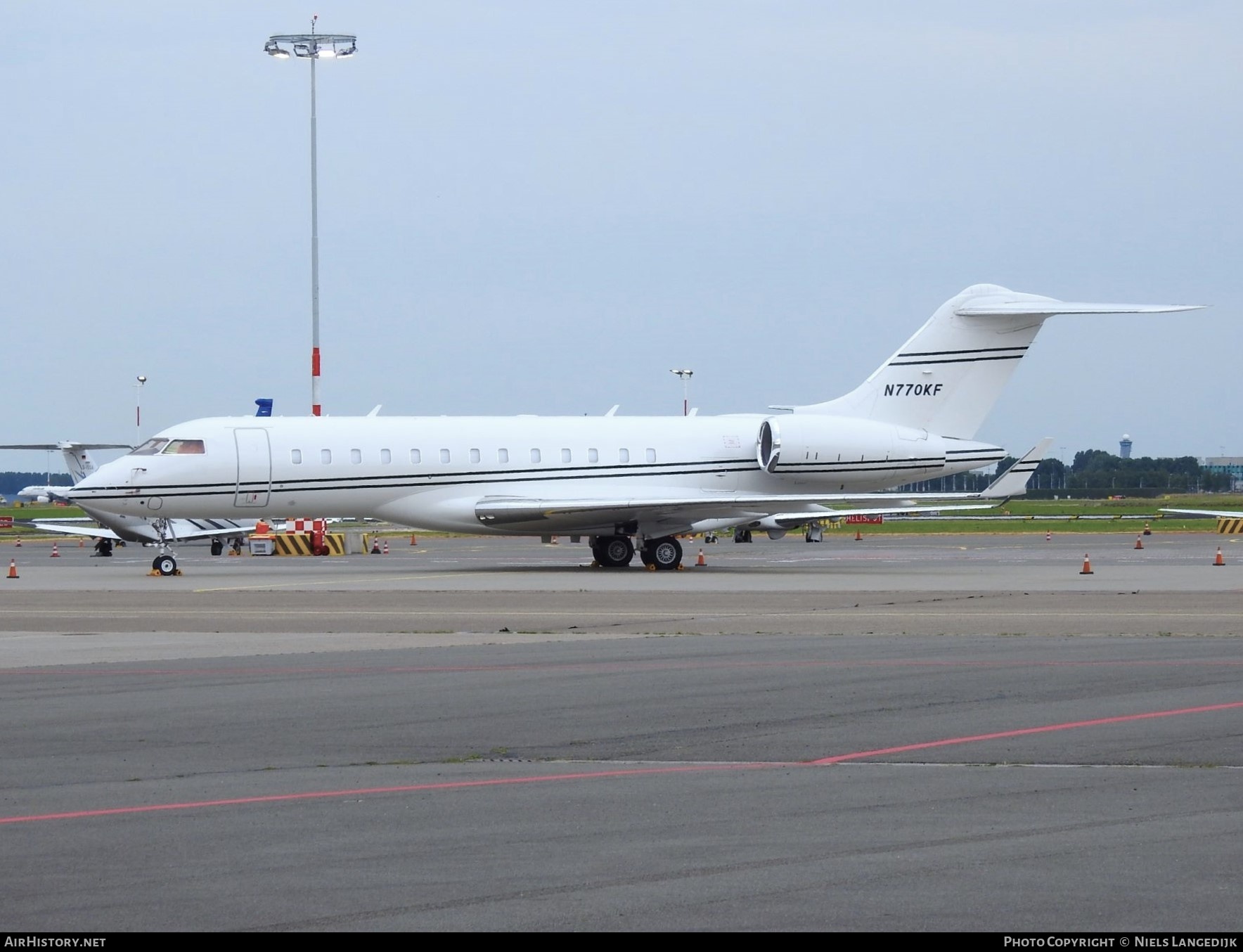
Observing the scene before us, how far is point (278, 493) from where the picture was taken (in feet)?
110

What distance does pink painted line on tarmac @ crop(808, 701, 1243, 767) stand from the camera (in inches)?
404

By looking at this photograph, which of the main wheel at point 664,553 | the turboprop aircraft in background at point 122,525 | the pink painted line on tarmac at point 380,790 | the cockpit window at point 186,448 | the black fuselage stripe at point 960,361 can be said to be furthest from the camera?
the turboprop aircraft in background at point 122,525

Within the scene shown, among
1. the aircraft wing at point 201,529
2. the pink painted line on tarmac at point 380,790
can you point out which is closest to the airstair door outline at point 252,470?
the aircraft wing at point 201,529

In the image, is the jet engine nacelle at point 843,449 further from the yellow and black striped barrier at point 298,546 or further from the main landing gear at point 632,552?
the yellow and black striped barrier at point 298,546

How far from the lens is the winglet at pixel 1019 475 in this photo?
36875mm

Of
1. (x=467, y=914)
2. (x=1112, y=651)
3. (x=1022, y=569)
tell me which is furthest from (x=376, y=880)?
(x=1022, y=569)

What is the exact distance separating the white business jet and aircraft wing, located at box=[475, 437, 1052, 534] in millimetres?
47

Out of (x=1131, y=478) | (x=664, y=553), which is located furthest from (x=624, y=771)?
(x=1131, y=478)

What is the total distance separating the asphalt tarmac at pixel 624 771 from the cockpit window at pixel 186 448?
37.9 ft

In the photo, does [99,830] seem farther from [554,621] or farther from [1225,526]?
[1225,526]

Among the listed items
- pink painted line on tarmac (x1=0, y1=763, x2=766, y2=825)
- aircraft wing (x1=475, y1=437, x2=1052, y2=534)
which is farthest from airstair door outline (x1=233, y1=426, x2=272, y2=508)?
pink painted line on tarmac (x1=0, y1=763, x2=766, y2=825)

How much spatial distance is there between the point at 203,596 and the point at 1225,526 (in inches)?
2046

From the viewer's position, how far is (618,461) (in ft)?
119

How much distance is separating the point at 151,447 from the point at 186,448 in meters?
0.78
